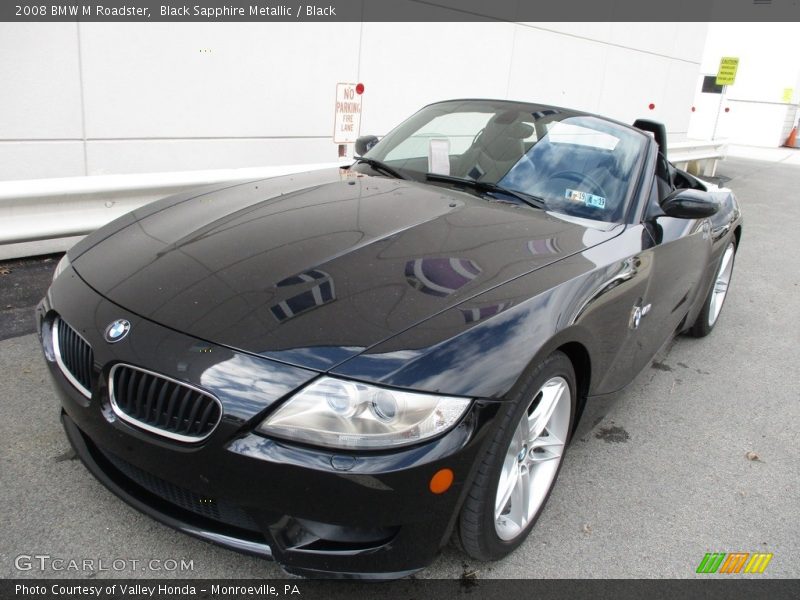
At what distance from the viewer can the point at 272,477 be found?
179cm

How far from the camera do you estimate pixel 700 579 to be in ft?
7.93

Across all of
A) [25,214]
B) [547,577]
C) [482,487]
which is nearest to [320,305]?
[482,487]

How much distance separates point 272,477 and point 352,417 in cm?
26

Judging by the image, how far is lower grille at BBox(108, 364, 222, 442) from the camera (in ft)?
6.07

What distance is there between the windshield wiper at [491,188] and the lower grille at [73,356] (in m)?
1.83

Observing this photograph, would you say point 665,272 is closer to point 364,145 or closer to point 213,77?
point 364,145

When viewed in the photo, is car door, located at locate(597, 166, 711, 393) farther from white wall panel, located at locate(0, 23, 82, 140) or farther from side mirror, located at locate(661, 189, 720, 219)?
white wall panel, located at locate(0, 23, 82, 140)

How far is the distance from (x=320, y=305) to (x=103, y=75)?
4.30m

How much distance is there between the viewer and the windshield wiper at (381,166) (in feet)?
11.4

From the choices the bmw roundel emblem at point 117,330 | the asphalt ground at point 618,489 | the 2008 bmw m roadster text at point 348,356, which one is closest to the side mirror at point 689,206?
the 2008 bmw m roadster text at point 348,356

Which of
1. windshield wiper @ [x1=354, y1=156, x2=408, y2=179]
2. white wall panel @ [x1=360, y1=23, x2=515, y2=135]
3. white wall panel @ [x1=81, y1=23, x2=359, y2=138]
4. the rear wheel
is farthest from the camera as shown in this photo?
white wall panel @ [x1=360, y1=23, x2=515, y2=135]

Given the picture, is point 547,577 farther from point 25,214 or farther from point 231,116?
point 231,116

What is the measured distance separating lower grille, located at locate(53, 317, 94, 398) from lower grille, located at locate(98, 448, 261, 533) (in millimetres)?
284
